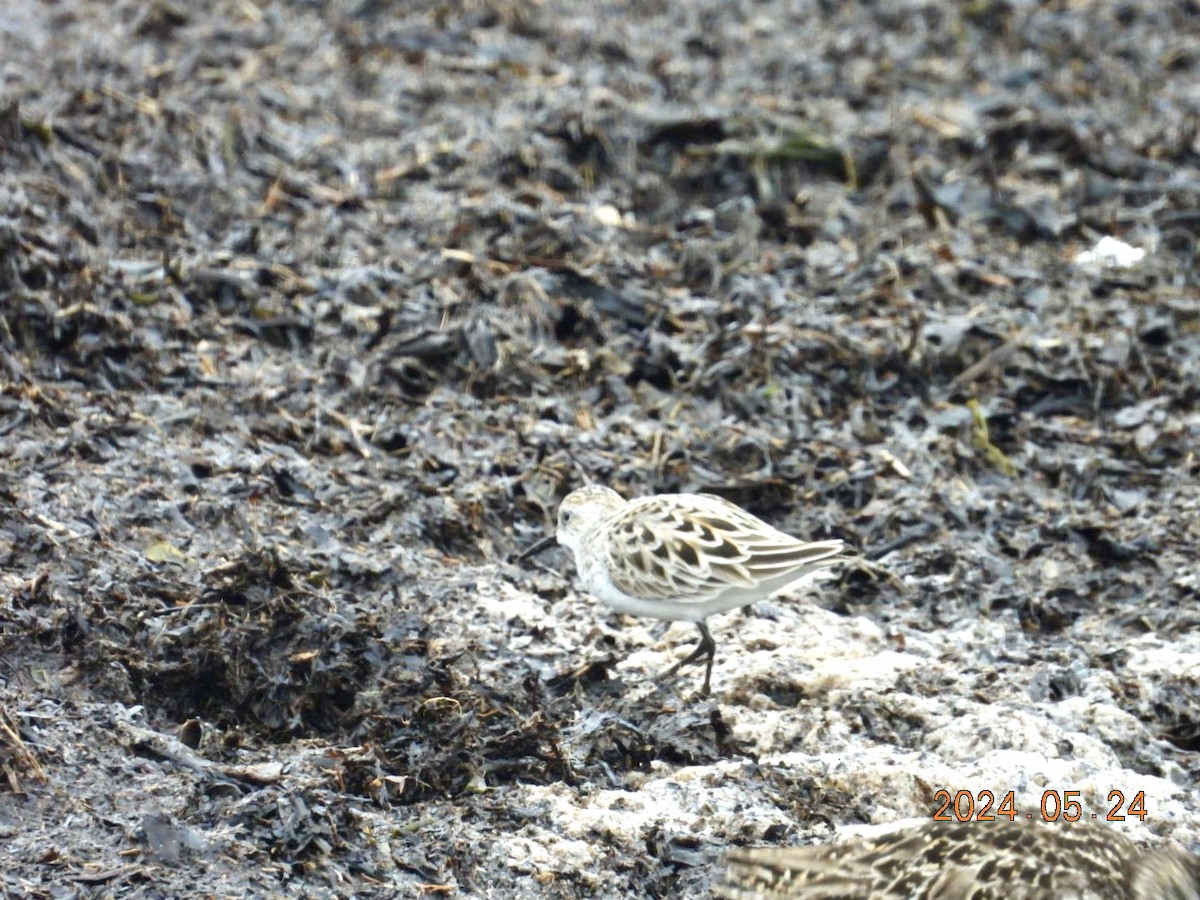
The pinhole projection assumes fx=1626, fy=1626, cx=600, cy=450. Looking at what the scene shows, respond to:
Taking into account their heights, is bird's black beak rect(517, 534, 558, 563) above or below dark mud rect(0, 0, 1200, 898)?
below

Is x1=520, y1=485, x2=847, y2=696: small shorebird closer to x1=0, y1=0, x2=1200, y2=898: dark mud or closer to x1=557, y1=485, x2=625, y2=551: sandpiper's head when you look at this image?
x1=557, y1=485, x2=625, y2=551: sandpiper's head

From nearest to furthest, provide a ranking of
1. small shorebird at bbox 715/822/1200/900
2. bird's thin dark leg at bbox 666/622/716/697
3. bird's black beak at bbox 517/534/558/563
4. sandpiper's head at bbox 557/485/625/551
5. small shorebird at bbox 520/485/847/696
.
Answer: small shorebird at bbox 715/822/1200/900
small shorebird at bbox 520/485/847/696
bird's thin dark leg at bbox 666/622/716/697
sandpiper's head at bbox 557/485/625/551
bird's black beak at bbox 517/534/558/563

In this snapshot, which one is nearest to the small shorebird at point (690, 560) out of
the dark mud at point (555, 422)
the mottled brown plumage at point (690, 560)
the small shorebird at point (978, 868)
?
the mottled brown plumage at point (690, 560)

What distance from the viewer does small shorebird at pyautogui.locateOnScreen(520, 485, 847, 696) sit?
559 centimetres

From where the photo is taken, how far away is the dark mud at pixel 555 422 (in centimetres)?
485

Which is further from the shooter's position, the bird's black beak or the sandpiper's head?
the bird's black beak

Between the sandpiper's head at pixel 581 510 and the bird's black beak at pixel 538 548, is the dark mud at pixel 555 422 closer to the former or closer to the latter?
the bird's black beak at pixel 538 548

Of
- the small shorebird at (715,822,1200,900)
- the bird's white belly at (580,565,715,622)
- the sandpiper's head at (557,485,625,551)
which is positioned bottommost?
the bird's white belly at (580,565,715,622)

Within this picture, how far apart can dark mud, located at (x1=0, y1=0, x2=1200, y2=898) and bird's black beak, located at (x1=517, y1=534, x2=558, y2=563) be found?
7 cm

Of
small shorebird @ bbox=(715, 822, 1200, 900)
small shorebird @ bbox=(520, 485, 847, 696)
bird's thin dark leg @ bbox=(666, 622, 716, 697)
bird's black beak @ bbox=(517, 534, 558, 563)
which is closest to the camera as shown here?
small shorebird @ bbox=(715, 822, 1200, 900)

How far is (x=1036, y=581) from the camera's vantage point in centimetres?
633

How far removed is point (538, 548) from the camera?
637 cm

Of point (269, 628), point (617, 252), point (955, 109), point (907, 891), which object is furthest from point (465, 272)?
point (907, 891)

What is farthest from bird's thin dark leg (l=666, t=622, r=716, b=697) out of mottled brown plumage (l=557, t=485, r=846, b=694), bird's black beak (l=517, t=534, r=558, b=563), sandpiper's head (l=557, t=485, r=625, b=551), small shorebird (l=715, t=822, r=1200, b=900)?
small shorebird (l=715, t=822, r=1200, b=900)
